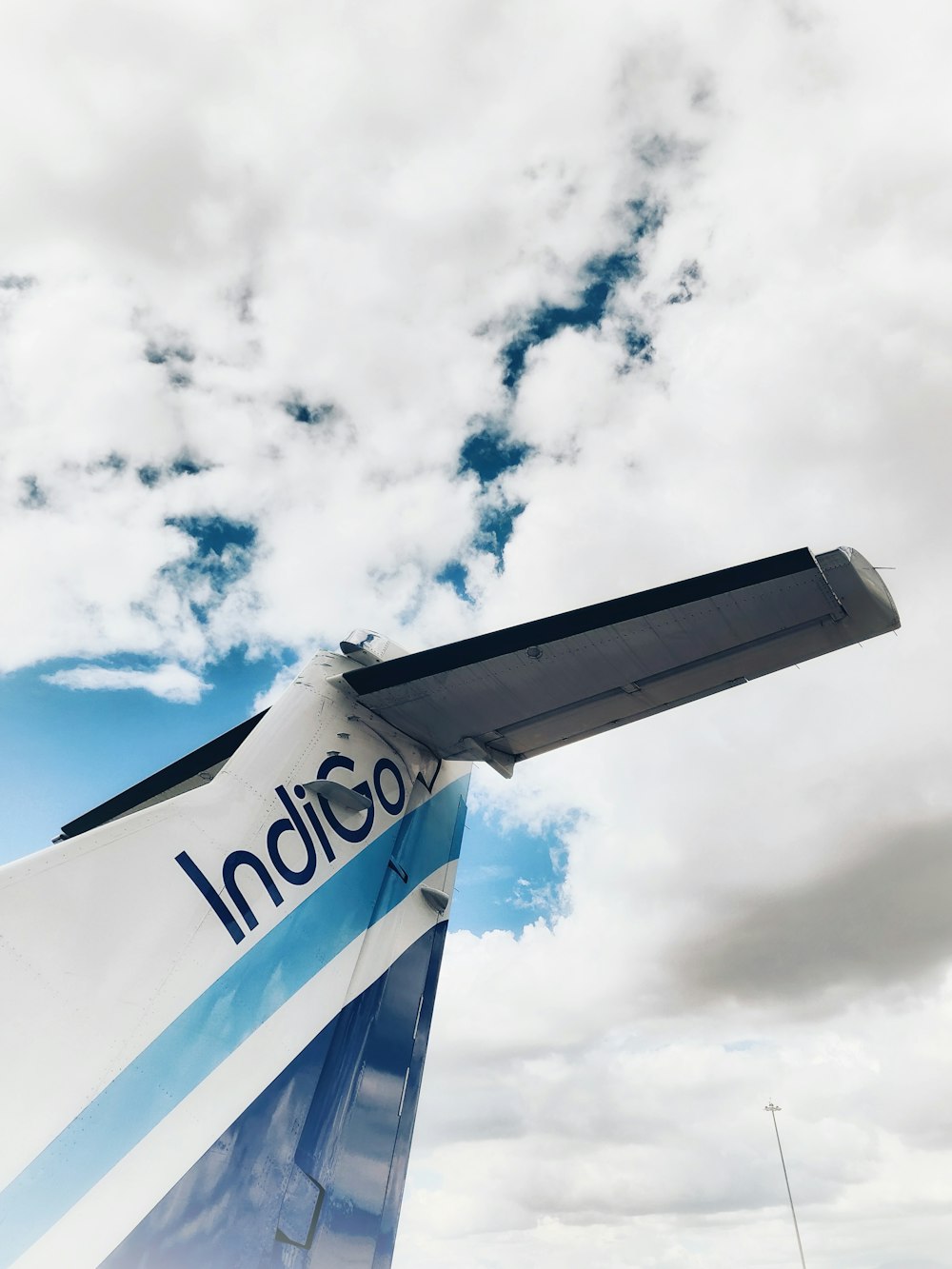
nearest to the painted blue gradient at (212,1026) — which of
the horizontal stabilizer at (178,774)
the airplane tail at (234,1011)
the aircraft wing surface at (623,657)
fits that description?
the airplane tail at (234,1011)

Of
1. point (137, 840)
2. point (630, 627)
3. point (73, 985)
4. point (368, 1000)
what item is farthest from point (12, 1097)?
point (630, 627)

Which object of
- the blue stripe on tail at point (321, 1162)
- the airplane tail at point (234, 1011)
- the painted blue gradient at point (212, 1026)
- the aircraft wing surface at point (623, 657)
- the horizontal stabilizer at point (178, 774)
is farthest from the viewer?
the horizontal stabilizer at point (178, 774)

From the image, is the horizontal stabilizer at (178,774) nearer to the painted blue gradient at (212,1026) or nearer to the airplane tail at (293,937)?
the airplane tail at (293,937)

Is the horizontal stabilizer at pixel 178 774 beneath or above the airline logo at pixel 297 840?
above

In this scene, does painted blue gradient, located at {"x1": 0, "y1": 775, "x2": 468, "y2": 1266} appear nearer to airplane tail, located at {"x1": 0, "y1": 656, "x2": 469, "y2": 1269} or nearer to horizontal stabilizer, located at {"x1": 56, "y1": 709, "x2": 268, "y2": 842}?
airplane tail, located at {"x1": 0, "y1": 656, "x2": 469, "y2": 1269}

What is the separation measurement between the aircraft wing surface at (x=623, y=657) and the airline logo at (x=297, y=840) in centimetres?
49

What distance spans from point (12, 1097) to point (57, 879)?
1.01m

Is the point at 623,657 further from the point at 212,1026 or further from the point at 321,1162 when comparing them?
the point at 321,1162

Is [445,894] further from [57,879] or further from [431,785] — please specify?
[57,879]

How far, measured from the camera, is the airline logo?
183 inches

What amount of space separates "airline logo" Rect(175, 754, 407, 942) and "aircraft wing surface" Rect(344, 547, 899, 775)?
485 millimetres

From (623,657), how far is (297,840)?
7.89 feet

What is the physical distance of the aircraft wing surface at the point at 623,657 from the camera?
4598 mm

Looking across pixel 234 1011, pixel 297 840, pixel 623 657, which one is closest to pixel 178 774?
pixel 297 840
